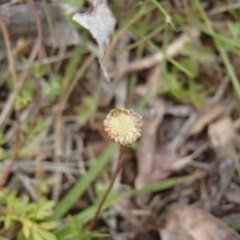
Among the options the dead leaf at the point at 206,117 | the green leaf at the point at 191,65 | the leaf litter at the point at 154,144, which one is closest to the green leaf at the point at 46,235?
the leaf litter at the point at 154,144

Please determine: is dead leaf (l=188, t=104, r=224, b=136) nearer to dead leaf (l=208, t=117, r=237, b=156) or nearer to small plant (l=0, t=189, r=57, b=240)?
dead leaf (l=208, t=117, r=237, b=156)

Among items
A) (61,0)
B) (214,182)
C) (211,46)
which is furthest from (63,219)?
(211,46)

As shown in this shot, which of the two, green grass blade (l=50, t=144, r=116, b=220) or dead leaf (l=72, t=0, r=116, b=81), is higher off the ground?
dead leaf (l=72, t=0, r=116, b=81)

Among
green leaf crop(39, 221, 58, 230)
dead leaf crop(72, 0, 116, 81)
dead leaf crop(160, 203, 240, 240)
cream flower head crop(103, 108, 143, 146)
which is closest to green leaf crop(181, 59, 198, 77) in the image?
dead leaf crop(72, 0, 116, 81)

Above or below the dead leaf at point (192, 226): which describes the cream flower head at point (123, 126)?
above

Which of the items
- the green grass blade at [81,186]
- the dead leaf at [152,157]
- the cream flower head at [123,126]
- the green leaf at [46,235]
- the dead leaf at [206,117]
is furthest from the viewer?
the dead leaf at [206,117]

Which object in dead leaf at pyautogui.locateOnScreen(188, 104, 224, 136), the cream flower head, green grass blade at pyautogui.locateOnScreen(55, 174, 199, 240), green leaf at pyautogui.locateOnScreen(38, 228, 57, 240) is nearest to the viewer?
the cream flower head

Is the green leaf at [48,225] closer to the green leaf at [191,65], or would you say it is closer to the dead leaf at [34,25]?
the dead leaf at [34,25]
